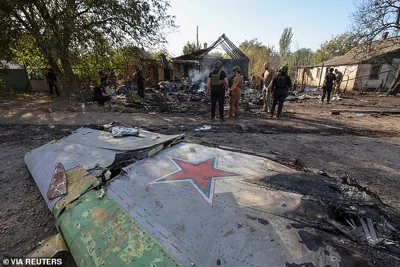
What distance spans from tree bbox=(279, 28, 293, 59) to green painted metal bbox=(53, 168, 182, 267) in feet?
165

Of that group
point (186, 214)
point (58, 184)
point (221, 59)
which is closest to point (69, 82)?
point (58, 184)

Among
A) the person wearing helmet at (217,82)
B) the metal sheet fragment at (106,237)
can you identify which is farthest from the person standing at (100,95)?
the metal sheet fragment at (106,237)

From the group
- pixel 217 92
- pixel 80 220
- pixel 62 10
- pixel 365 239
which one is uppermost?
pixel 62 10

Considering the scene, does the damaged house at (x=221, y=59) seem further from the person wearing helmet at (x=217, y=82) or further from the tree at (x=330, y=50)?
the tree at (x=330, y=50)

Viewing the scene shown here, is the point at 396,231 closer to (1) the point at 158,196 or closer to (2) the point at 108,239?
(1) the point at 158,196

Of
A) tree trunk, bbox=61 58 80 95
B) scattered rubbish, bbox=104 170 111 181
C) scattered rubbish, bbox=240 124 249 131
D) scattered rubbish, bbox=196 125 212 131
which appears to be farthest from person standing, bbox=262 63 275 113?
tree trunk, bbox=61 58 80 95

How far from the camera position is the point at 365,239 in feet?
4.54

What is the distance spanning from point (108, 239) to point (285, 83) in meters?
6.53

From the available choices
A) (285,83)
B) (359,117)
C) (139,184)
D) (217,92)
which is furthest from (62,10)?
(359,117)

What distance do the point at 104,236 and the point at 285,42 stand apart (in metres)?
52.4

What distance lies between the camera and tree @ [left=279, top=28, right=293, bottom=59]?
45.6 meters

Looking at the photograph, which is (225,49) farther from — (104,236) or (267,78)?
(104,236)

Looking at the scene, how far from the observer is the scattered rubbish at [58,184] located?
7.09 ft

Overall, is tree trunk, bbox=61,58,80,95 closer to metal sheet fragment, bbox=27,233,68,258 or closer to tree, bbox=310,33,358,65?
metal sheet fragment, bbox=27,233,68,258
